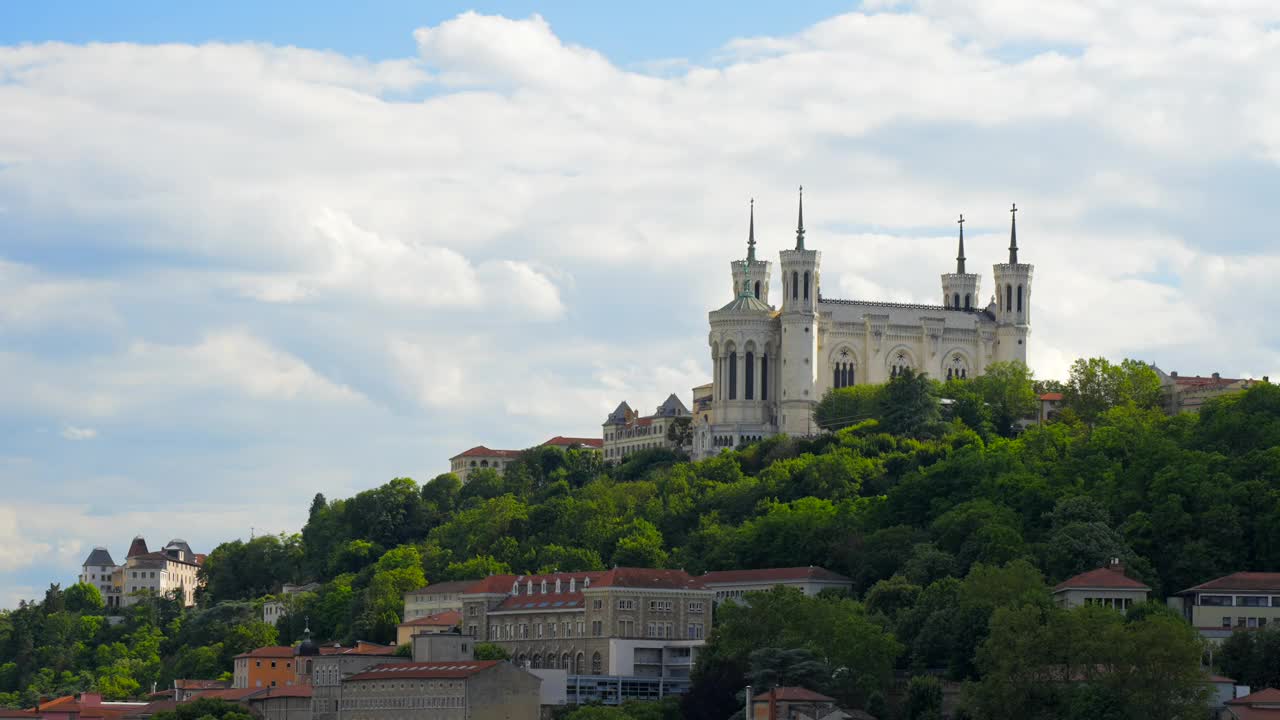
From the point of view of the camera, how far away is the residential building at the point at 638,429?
6265 inches

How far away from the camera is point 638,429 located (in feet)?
535

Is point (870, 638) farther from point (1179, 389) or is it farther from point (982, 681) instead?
point (1179, 389)

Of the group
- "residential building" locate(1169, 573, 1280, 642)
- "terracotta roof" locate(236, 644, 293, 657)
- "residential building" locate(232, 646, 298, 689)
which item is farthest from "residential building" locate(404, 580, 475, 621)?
"residential building" locate(1169, 573, 1280, 642)

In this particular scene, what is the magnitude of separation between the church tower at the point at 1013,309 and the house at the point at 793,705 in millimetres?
63936

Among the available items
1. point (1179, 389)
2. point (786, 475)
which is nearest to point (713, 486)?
point (786, 475)

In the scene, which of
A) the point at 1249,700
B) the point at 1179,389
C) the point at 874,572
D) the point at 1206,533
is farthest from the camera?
the point at 1179,389

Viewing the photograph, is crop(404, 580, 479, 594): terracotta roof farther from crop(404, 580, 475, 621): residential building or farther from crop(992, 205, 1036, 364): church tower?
crop(992, 205, 1036, 364): church tower

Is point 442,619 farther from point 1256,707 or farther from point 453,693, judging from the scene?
point 1256,707

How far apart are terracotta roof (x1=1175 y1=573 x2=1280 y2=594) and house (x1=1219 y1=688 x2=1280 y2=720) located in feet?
39.3

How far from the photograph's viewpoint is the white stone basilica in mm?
150125

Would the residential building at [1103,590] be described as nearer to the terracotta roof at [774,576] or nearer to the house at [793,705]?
the house at [793,705]

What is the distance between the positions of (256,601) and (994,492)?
5619 centimetres

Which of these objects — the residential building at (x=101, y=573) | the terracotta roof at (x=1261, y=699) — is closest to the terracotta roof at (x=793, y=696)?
the terracotta roof at (x=1261, y=699)

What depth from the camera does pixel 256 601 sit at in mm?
156250
